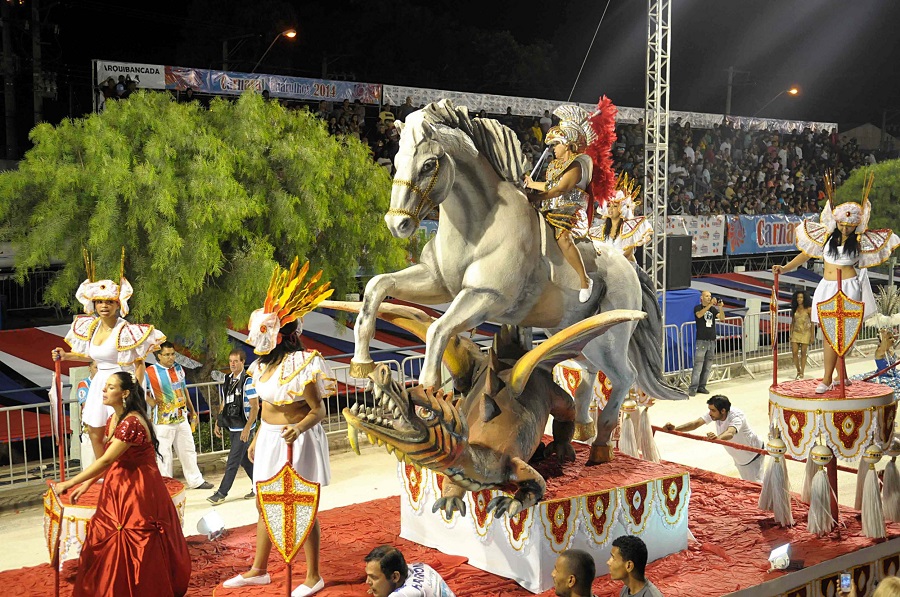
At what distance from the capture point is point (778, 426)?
26.8 feet

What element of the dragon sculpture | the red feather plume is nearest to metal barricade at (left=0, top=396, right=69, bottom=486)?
the dragon sculpture

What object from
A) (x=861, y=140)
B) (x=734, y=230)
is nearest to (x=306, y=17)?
(x=734, y=230)

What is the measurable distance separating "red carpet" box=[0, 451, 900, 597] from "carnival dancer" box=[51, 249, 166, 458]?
3.22 feet

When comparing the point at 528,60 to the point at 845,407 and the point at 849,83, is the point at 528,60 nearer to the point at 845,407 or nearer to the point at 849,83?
the point at 849,83

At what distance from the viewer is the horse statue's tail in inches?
280

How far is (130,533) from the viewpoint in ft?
18.1

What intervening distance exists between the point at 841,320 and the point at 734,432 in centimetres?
126

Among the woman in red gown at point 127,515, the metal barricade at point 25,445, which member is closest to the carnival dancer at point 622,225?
the metal barricade at point 25,445

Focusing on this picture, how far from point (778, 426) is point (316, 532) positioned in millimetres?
4122

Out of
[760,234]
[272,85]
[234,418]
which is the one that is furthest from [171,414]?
[760,234]

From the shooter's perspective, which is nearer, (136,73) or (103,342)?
(103,342)

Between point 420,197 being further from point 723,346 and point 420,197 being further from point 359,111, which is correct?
point 359,111

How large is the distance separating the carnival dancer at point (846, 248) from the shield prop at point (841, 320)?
9cm

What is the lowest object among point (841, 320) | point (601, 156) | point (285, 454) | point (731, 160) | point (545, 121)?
point (285, 454)
